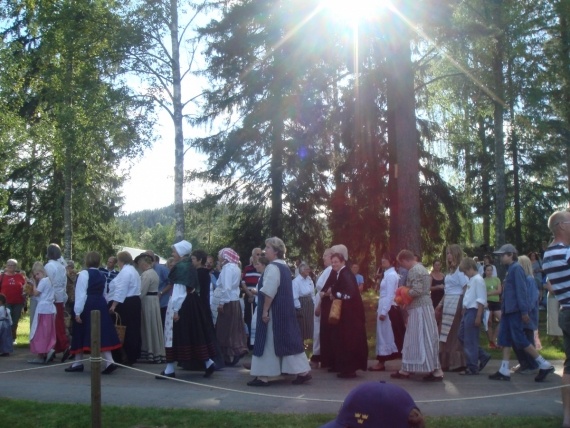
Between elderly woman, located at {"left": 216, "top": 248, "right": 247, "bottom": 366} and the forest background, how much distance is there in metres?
7.14

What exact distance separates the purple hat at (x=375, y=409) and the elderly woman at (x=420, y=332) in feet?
25.8

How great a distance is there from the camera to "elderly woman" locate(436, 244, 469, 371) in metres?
12.0

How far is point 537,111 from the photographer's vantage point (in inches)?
899

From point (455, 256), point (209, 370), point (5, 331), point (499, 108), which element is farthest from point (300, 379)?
point (499, 108)

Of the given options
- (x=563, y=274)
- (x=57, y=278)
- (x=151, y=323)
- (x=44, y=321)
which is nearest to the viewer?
(x=563, y=274)

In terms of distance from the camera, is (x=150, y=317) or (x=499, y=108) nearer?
(x=150, y=317)

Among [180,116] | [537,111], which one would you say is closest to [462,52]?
[537,111]

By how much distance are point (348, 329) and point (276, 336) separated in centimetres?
122

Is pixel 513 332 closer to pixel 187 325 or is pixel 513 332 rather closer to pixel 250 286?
pixel 187 325

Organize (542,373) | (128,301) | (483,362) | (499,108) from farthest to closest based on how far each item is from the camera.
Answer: (499,108)
(128,301)
(483,362)
(542,373)

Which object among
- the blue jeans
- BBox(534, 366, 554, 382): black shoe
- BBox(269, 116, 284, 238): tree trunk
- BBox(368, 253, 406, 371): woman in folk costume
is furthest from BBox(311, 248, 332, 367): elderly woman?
BBox(269, 116, 284, 238): tree trunk

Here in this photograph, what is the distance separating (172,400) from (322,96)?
17200 mm

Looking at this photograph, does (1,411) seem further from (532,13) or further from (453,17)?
(532,13)

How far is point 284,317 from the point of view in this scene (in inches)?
421
